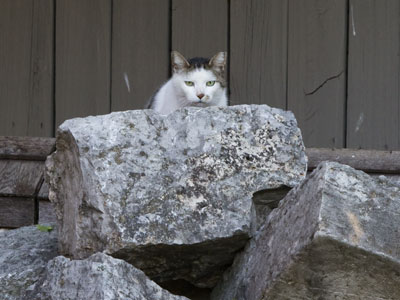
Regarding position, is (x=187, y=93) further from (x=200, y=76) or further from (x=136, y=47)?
(x=136, y=47)


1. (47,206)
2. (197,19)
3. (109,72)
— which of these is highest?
(197,19)

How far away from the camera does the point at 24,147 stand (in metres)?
4.58

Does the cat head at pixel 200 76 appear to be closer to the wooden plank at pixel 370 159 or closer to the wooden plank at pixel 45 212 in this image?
the wooden plank at pixel 370 159

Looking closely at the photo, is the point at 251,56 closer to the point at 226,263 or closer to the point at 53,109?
the point at 53,109

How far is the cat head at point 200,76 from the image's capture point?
14.5 ft

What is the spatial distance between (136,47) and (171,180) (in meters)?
2.18

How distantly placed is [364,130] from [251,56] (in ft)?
2.47

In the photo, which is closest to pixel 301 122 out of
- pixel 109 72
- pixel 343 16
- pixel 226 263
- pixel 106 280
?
pixel 343 16

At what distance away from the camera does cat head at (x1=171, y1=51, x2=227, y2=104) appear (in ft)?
14.5

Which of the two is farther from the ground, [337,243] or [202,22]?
[202,22]

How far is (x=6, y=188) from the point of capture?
4512mm

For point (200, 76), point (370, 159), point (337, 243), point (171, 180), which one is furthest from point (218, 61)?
point (337, 243)

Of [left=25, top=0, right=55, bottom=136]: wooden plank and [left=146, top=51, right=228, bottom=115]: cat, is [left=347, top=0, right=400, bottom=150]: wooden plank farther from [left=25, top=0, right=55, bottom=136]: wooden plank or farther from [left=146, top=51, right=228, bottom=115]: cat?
[left=25, top=0, right=55, bottom=136]: wooden plank

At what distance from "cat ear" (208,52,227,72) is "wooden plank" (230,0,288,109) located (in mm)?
168
